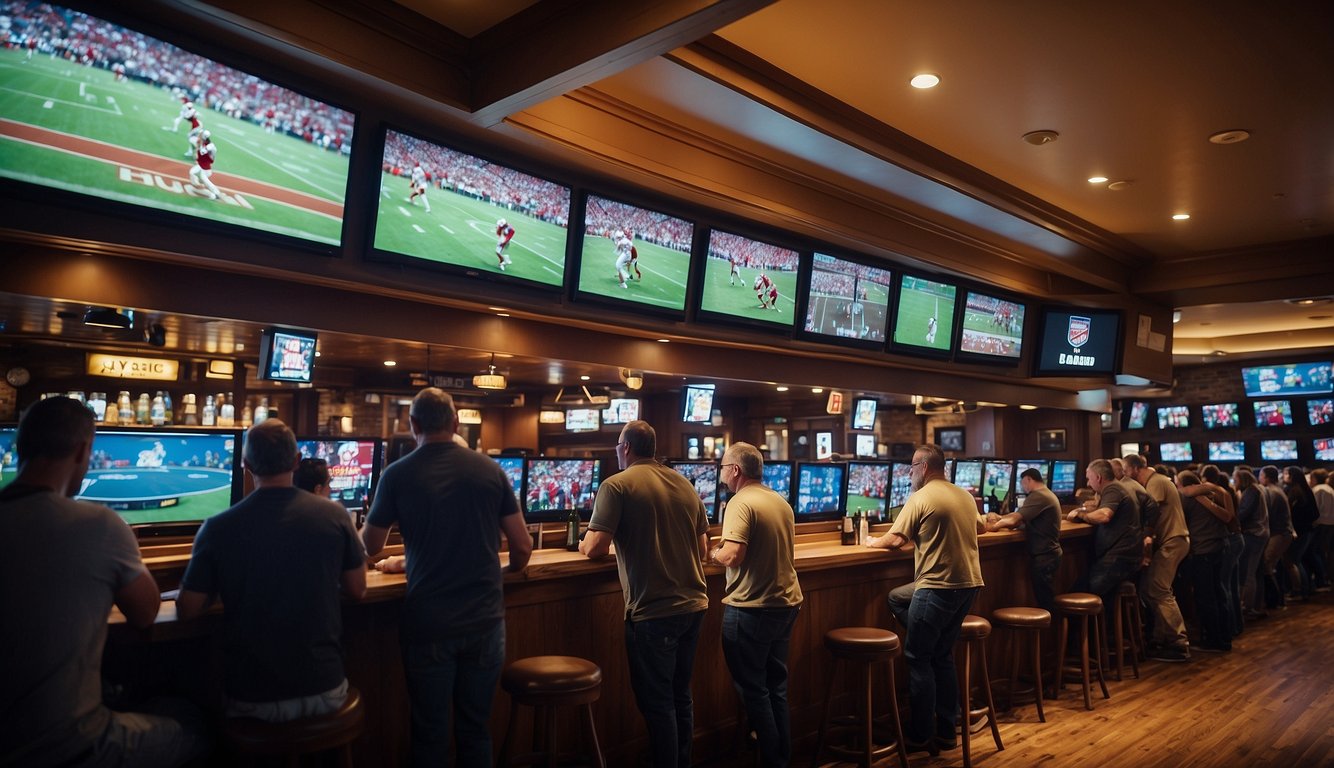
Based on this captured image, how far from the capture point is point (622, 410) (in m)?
12.9

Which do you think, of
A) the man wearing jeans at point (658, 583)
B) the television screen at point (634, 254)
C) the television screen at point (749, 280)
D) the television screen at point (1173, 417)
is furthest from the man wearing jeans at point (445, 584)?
the television screen at point (1173, 417)

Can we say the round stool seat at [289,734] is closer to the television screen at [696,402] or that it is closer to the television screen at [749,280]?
the television screen at [749,280]

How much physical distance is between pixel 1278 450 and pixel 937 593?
1236 centimetres

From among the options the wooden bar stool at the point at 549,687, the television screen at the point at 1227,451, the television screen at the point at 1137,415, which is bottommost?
the wooden bar stool at the point at 549,687

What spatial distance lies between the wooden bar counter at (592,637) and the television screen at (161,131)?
1.48 meters

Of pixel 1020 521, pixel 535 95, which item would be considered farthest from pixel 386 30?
Result: pixel 1020 521

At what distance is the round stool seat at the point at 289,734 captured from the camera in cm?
245

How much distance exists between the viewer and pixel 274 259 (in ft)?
12.5

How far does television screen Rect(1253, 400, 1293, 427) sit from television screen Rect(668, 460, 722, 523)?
12.5m

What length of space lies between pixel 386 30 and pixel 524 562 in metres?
2.29

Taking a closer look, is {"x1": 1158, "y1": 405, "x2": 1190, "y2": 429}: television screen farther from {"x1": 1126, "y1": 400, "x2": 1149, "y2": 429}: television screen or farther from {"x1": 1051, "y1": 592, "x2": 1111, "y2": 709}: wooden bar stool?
{"x1": 1051, "y1": 592, "x2": 1111, "y2": 709}: wooden bar stool

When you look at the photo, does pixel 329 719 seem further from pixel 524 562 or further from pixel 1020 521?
pixel 1020 521

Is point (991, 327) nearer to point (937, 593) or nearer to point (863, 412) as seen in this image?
point (863, 412)

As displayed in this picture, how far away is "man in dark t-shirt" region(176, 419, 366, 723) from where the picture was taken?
253 centimetres
